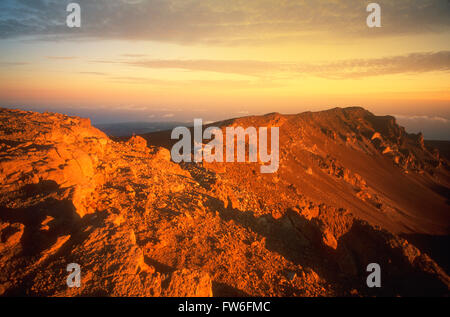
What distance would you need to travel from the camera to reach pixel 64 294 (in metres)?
3.04

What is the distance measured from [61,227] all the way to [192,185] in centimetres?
414

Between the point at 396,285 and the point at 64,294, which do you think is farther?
the point at 396,285

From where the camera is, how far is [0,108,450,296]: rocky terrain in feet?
11.6

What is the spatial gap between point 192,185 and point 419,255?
864cm

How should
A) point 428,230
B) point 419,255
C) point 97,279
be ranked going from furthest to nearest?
point 428,230
point 419,255
point 97,279

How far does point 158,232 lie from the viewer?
5.09 metres

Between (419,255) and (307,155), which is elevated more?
(307,155)

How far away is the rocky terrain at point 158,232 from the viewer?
354 centimetres
